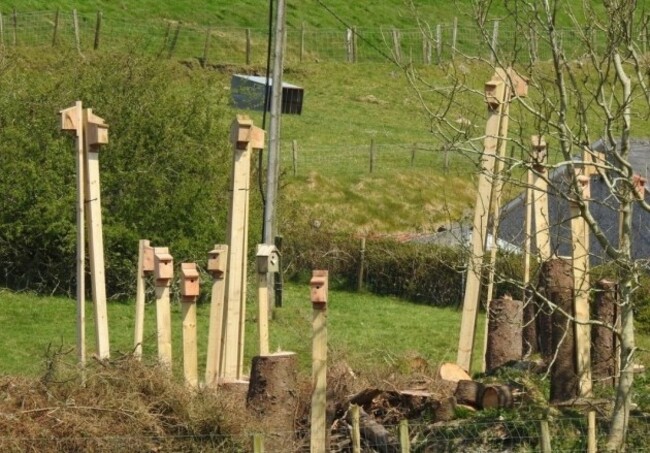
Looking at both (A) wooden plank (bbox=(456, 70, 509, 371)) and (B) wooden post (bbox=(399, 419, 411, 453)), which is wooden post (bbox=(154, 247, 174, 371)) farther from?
(B) wooden post (bbox=(399, 419, 411, 453))

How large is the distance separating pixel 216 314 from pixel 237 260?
1.85 feet

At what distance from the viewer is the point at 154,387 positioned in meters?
14.3

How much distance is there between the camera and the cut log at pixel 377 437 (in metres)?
13.7

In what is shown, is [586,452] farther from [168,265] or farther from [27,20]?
[27,20]

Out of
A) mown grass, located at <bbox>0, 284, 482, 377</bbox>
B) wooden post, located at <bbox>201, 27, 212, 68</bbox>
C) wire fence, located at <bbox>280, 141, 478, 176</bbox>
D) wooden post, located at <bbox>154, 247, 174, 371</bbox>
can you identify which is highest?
wooden post, located at <bbox>201, 27, 212, 68</bbox>

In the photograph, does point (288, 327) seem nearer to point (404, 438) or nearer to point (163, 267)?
point (163, 267)

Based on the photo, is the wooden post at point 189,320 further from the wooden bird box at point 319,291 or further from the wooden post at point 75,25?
the wooden post at point 75,25

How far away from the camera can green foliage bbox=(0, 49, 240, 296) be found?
98.9 feet

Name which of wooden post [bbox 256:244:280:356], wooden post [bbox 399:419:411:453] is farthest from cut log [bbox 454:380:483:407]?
wooden post [bbox 399:419:411:453]

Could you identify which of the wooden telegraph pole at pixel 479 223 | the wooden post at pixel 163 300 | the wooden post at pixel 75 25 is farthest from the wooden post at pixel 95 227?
the wooden post at pixel 75 25

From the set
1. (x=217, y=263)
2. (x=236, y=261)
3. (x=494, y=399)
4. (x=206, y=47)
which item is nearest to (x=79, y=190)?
(x=217, y=263)

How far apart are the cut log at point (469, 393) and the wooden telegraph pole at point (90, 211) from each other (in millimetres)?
3271

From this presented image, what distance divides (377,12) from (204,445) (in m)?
57.5

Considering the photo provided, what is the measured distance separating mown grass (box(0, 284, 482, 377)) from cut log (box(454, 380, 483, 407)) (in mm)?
4594
